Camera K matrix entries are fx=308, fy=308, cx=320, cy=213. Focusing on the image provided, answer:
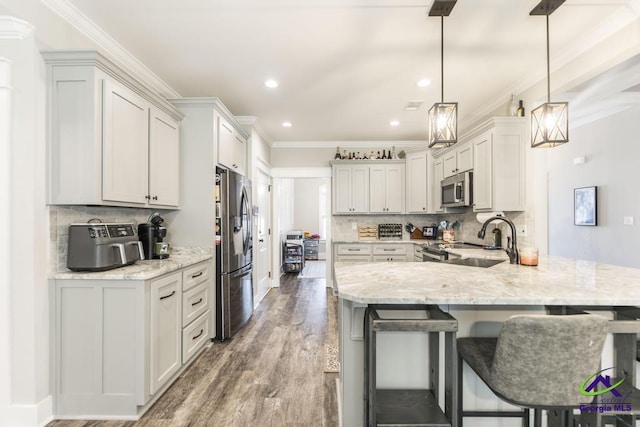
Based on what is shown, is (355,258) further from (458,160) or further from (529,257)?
(529,257)

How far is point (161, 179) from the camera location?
271 cm

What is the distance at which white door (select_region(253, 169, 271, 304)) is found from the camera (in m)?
4.59

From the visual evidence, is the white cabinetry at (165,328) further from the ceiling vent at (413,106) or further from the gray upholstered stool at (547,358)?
the ceiling vent at (413,106)

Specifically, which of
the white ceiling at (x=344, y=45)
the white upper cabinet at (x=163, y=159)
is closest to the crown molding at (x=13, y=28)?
the white ceiling at (x=344, y=45)

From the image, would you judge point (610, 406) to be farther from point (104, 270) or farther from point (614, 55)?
point (104, 270)

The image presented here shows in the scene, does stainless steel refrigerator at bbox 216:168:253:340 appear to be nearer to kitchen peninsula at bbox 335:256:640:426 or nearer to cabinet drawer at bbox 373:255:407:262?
kitchen peninsula at bbox 335:256:640:426

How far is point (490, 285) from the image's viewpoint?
1.47 metres

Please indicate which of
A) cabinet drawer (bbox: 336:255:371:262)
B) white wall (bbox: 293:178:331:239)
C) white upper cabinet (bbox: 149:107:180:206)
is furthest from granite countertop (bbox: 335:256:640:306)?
white wall (bbox: 293:178:331:239)

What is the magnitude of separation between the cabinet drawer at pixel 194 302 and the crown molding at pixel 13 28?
6.47 ft

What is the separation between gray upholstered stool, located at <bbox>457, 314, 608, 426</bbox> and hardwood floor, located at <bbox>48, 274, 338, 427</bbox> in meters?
1.20

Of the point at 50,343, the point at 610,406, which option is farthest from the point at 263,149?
the point at 610,406

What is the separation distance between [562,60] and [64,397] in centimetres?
453

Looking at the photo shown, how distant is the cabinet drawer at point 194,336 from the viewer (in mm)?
2514

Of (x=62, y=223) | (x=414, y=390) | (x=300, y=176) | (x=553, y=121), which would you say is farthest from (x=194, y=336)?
(x=300, y=176)
